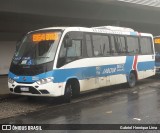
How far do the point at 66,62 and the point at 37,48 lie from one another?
115cm

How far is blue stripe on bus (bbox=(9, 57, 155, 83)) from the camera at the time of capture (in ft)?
41.4

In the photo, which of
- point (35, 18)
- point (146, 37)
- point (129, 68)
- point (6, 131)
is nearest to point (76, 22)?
point (35, 18)

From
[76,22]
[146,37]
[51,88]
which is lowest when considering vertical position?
[51,88]

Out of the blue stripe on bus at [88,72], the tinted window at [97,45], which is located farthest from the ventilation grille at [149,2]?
the tinted window at [97,45]

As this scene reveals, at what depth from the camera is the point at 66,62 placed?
1317 cm

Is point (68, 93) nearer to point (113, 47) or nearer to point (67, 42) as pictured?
point (67, 42)

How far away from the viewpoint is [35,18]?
927 inches

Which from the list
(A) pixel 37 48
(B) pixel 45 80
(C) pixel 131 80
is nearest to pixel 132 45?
(C) pixel 131 80

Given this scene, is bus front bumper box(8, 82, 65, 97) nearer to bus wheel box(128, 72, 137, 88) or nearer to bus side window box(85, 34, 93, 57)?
bus side window box(85, 34, 93, 57)

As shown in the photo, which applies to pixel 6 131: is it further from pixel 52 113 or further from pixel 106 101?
pixel 106 101

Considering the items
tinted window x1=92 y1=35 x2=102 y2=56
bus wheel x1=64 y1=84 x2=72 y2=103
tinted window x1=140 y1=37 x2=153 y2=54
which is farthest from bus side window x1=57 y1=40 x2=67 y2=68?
tinted window x1=140 y1=37 x2=153 y2=54

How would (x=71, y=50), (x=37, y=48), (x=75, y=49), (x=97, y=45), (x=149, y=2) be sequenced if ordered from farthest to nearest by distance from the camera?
(x=149, y=2) < (x=97, y=45) < (x=75, y=49) < (x=71, y=50) < (x=37, y=48)

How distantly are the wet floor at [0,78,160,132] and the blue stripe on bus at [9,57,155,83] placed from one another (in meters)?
0.98

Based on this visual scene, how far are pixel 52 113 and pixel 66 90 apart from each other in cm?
210
